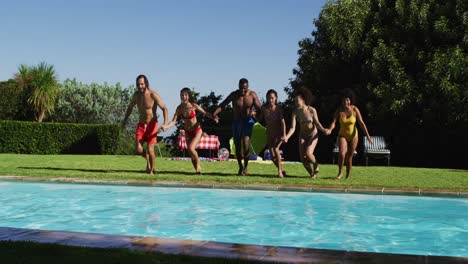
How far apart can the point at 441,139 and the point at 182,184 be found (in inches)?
675

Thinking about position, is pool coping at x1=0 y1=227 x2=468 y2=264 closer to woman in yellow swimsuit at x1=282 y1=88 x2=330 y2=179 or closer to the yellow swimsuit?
woman in yellow swimsuit at x1=282 y1=88 x2=330 y2=179

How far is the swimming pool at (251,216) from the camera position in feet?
22.6

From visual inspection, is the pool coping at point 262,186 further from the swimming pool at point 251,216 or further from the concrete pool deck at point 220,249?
the concrete pool deck at point 220,249

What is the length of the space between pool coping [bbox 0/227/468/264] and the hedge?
75.4ft

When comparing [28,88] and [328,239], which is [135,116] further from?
[328,239]

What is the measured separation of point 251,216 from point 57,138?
20852 mm

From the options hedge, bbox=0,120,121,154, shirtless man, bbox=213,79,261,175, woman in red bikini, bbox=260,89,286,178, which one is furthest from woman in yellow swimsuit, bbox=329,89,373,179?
hedge, bbox=0,120,121,154

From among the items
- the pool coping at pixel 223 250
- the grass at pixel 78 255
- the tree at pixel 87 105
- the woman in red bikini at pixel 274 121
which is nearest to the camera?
the grass at pixel 78 255

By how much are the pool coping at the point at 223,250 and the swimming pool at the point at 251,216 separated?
6.64 ft

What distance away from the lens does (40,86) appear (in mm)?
34250

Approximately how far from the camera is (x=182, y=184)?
11156 millimetres

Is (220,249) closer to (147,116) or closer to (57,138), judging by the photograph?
(147,116)

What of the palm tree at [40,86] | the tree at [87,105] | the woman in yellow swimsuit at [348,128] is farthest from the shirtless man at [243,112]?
the tree at [87,105]

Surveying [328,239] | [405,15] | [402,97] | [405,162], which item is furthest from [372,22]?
[328,239]
